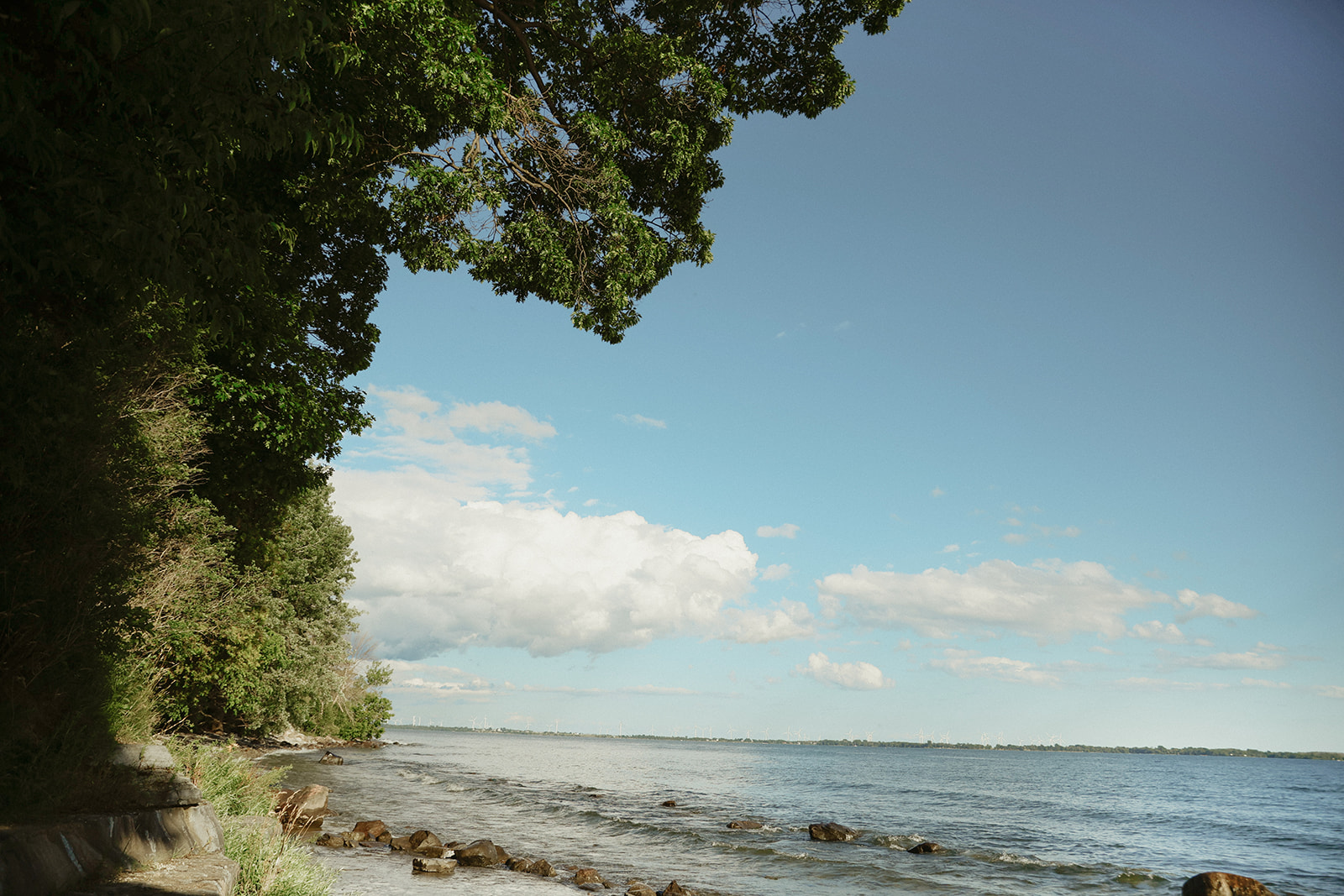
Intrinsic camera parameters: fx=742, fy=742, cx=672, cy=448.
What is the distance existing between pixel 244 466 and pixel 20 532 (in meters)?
6.25

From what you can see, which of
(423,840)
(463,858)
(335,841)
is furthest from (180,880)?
(423,840)

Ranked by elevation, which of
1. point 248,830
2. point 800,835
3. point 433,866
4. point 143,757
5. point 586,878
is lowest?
point 800,835

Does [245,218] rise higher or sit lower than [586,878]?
higher

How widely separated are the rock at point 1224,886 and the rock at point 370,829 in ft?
64.8

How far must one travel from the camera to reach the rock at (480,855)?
55.1ft

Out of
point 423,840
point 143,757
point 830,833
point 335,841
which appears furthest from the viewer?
point 830,833

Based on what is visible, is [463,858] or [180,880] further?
[463,858]

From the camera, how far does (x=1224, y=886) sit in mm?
17859

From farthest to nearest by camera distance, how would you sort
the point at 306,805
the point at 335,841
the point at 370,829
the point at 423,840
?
the point at 370,829, the point at 306,805, the point at 423,840, the point at 335,841

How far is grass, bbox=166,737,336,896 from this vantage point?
8.65 metres

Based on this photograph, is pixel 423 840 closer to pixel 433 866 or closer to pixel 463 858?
pixel 463 858

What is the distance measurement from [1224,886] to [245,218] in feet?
78.7

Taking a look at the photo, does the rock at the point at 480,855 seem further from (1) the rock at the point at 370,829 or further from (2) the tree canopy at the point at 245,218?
(2) the tree canopy at the point at 245,218

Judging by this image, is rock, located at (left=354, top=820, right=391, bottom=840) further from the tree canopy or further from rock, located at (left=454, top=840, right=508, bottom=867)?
the tree canopy
